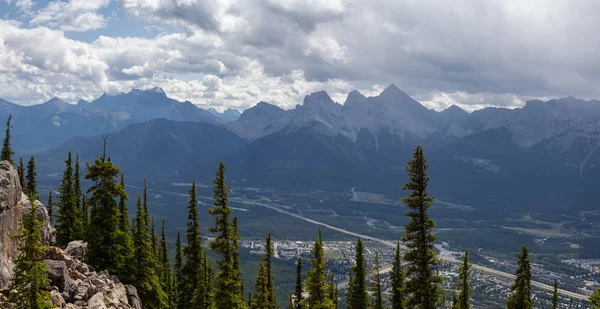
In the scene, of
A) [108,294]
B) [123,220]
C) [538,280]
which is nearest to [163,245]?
[123,220]

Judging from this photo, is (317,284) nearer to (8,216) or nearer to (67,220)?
(8,216)

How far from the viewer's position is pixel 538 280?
597 ft

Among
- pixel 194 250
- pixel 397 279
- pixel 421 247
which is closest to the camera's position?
pixel 421 247

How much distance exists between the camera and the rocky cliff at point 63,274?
31672 millimetres

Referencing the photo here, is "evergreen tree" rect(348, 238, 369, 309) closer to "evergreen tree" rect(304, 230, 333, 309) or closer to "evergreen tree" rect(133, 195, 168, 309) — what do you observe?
"evergreen tree" rect(304, 230, 333, 309)

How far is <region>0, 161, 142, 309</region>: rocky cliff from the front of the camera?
31672 millimetres

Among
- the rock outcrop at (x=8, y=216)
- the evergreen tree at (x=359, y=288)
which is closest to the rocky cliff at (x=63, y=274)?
the rock outcrop at (x=8, y=216)

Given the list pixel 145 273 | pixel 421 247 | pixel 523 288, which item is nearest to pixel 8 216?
pixel 145 273

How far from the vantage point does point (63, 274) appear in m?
32.5

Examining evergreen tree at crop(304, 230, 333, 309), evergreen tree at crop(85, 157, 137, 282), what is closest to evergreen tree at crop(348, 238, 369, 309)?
evergreen tree at crop(304, 230, 333, 309)

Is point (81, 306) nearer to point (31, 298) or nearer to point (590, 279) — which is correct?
point (31, 298)

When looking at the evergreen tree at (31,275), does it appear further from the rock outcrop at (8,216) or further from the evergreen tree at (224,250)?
the evergreen tree at (224,250)

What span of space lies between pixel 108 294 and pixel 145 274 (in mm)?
11512

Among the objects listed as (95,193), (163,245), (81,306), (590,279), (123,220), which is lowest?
(590,279)
